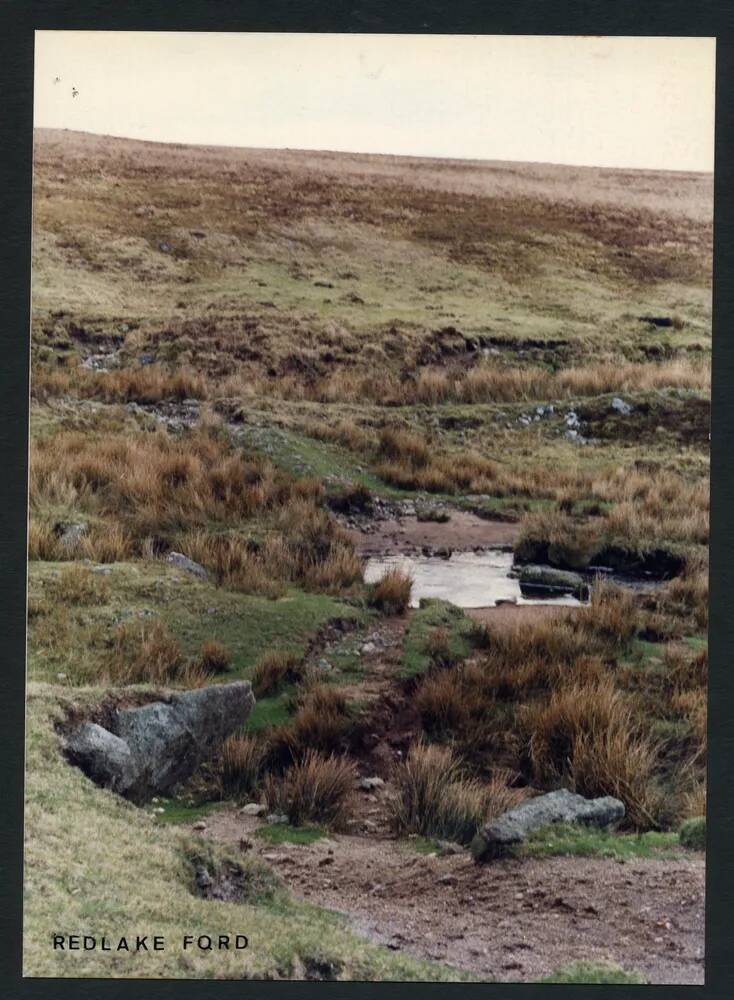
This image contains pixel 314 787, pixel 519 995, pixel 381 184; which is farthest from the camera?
pixel 381 184

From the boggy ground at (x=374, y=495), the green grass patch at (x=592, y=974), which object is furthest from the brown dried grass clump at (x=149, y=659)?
the green grass patch at (x=592, y=974)

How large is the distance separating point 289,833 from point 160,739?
1.00m

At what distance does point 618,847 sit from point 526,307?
397 centimetres

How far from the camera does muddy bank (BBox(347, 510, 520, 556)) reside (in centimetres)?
808

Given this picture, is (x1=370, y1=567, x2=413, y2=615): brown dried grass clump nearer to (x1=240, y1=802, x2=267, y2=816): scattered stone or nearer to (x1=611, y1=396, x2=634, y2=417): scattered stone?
(x1=240, y1=802, x2=267, y2=816): scattered stone

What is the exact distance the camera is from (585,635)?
7.85 metres

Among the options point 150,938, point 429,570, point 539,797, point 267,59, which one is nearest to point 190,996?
point 150,938

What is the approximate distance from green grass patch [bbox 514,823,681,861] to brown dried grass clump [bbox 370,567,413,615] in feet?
6.01

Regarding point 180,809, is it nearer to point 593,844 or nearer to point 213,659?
point 213,659

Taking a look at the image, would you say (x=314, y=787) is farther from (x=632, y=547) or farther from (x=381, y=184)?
(x=381, y=184)

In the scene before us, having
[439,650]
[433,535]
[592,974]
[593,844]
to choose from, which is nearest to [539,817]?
[593,844]

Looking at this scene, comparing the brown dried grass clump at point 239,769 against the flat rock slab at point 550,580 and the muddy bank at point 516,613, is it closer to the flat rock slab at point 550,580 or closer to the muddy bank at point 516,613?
the muddy bank at point 516,613

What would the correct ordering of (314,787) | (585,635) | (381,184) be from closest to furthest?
(314,787)
(585,635)
(381,184)

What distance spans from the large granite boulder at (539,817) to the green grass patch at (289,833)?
0.99m
